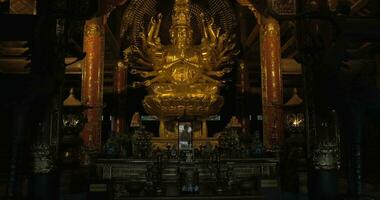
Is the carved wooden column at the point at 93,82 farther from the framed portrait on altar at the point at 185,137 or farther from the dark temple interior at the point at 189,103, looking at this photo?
the framed portrait on altar at the point at 185,137

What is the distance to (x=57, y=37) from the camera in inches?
189

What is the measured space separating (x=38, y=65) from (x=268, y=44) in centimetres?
622

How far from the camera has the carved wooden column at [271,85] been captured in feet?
29.6

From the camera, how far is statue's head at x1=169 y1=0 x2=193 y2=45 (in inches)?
448

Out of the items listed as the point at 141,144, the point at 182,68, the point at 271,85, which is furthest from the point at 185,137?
the point at 182,68

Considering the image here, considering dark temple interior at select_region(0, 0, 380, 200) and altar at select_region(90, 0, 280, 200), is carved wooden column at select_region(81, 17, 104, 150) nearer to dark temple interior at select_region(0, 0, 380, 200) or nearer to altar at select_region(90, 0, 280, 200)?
dark temple interior at select_region(0, 0, 380, 200)

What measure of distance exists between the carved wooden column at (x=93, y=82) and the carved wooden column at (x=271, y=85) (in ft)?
12.5

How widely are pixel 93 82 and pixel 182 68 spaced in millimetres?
2806

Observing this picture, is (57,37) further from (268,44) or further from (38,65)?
(268,44)

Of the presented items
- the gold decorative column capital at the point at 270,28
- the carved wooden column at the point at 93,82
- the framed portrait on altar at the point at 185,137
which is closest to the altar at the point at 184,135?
the framed portrait on altar at the point at 185,137

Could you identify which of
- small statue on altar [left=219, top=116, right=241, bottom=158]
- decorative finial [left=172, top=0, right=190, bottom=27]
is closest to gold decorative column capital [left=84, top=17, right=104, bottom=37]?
decorative finial [left=172, top=0, right=190, bottom=27]

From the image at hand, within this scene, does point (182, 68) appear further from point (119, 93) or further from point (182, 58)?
point (119, 93)

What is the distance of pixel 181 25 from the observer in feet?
37.5

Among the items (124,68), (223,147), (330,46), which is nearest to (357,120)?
(330,46)
